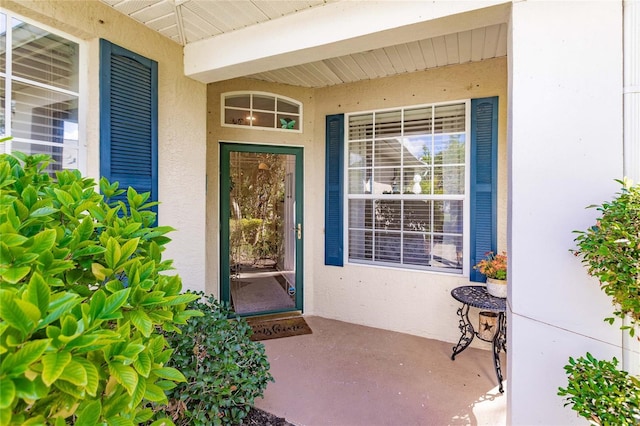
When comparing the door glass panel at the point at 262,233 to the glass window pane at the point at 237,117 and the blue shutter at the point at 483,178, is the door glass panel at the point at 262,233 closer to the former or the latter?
the glass window pane at the point at 237,117

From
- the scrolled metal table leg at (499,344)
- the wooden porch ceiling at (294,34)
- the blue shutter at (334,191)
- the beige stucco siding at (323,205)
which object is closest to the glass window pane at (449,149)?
the beige stucco siding at (323,205)

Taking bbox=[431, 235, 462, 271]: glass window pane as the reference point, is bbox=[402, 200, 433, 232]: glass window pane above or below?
above

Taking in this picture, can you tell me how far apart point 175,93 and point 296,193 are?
6.20 ft

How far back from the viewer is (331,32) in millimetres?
2133

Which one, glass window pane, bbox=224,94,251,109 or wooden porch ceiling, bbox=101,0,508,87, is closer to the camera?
wooden porch ceiling, bbox=101,0,508,87

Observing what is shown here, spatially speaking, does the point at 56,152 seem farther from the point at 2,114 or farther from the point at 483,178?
the point at 483,178

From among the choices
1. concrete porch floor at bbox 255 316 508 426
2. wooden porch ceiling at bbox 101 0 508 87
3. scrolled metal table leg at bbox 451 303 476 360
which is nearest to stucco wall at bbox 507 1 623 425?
wooden porch ceiling at bbox 101 0 508 87

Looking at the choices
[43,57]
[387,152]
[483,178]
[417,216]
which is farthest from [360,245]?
[43,57]

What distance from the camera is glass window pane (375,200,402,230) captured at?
3.75m

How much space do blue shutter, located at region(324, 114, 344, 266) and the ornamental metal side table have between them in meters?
1.50

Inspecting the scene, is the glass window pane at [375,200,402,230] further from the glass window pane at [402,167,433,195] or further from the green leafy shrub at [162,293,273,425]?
the green leafy shrub at [162,293,273,425]

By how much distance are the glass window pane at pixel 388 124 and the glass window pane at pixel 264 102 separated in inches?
52.6

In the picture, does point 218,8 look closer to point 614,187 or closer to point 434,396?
point 614,187

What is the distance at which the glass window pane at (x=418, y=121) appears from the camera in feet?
11.7
